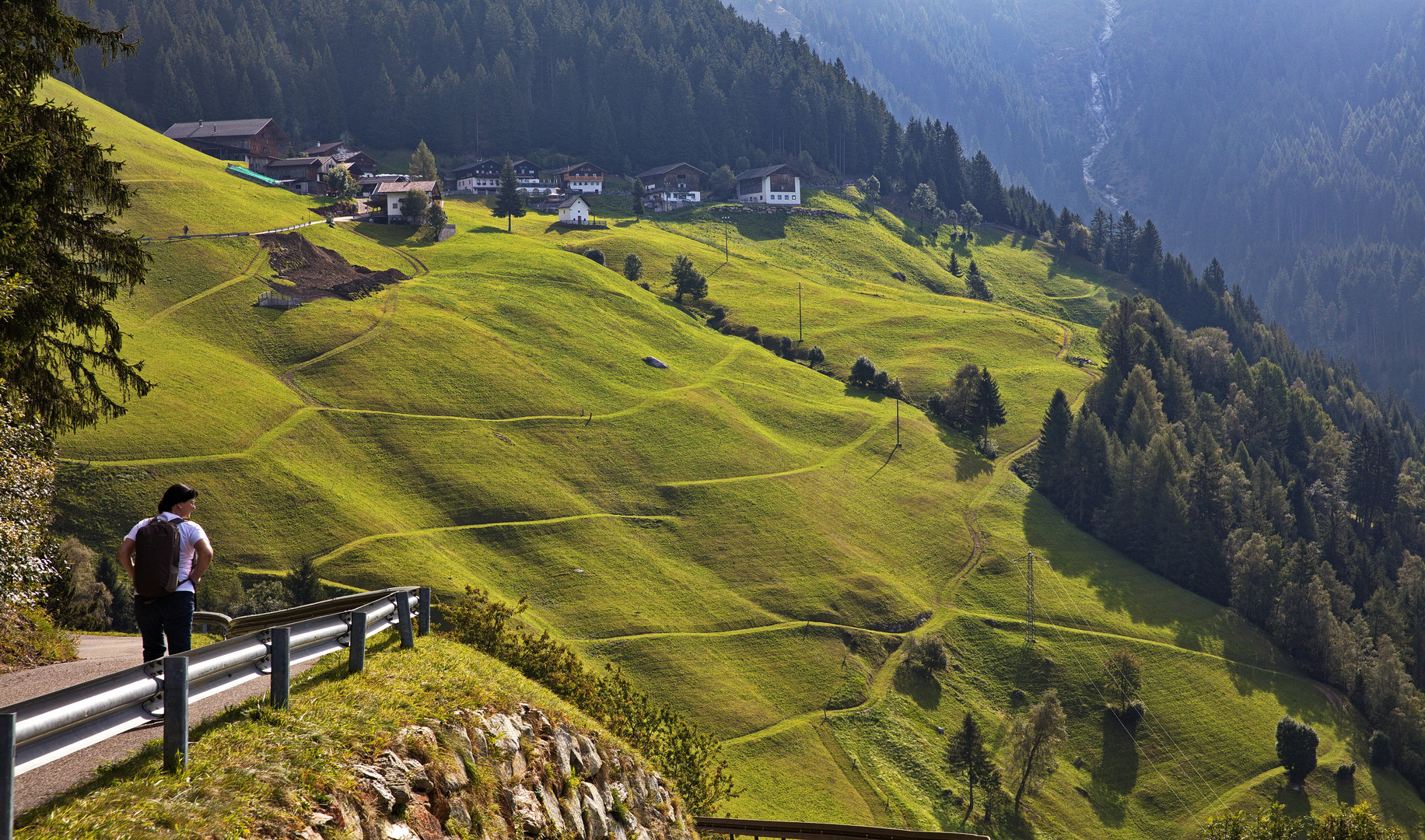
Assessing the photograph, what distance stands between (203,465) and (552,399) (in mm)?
43390

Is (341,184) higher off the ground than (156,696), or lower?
higher

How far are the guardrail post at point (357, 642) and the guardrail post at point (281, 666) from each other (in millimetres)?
2845

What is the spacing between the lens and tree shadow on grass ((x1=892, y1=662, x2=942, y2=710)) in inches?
3814

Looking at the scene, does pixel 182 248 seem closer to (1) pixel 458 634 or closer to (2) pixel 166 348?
(2) pixel 166 348

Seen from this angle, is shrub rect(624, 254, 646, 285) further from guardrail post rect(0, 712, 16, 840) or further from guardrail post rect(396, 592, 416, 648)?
guardrail post rect(0, 712, 16, 840)

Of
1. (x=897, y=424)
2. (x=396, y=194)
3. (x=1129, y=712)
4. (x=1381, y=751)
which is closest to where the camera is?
(x=1129, y=712)

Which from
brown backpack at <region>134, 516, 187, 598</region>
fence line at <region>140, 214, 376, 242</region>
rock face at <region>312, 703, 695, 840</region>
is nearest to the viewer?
rock face at <region>312, 703, 695, 840</region>

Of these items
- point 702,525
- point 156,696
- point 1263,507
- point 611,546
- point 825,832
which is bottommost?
point 1263,507

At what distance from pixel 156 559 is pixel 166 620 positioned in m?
1.02

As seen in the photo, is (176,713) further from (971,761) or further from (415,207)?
(415,207)

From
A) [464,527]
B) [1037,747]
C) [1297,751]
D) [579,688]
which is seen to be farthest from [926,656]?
[579,688]

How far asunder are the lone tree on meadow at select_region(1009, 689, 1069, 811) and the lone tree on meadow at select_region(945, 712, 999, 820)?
2.75 meters

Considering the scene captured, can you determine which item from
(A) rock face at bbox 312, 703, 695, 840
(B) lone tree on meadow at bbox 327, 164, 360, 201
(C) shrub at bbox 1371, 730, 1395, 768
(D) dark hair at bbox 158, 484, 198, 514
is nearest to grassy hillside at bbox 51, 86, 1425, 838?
(C) shrub at bbox 1371, 730, 1395, 768

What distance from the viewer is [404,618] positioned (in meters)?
20.8
